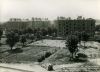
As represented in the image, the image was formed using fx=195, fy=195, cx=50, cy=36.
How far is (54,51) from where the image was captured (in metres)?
12.4

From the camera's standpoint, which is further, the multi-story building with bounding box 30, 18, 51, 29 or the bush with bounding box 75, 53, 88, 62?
the multi-story building with bounding box 30, 18, 51, 29

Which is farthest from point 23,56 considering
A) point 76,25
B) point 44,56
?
point 76,25

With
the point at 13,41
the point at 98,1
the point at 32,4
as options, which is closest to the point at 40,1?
the point at 32,4

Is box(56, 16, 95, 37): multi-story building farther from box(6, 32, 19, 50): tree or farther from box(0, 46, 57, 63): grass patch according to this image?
box(0, 46, 57, 63): grass patch

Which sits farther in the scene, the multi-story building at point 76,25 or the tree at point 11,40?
the multi-story building at point 76,25

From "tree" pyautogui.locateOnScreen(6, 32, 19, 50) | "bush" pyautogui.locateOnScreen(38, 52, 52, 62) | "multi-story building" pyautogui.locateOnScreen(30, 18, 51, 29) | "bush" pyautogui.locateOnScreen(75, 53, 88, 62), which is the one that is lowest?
"bush" pyautogui.locateOnScreen(38, 52, 52, 62)

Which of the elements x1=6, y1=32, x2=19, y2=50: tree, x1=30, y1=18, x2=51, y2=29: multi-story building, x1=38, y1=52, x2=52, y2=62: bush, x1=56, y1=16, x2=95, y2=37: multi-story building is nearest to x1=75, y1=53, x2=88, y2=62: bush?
x1=38, y1=52, x2=52, y2=62: bush

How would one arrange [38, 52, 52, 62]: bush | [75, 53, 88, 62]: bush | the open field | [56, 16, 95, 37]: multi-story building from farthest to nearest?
[56, 16, 95, 37]: multi-story building
[38, 52, 52, 62]: bush
[75, 53, 88, 62]: bush
the open field

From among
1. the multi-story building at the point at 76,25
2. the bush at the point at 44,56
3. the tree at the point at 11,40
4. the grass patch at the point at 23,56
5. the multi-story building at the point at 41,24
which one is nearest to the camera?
the grass patch at the point at 23,56

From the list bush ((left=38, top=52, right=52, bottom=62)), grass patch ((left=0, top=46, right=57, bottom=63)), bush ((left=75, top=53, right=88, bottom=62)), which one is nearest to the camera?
bush ((left=75, top=53, right=88, bottom=62))

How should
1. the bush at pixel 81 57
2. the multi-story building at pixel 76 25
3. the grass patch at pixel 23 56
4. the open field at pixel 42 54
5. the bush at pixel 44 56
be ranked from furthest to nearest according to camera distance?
1. the multi-story building at pixel 76 25
2. the bush at pixel 44 56
3. the grass patch at pixel 23 56
4. the bush at pixel 81 57
5. the open field at pixel 42 54

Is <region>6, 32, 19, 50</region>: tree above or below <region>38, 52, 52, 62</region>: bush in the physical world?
above

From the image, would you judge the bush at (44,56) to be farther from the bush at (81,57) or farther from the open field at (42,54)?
the bush at (81,57)

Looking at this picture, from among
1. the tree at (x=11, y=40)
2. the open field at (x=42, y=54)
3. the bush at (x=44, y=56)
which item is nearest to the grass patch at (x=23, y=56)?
the open field at (x=42, y=54)
